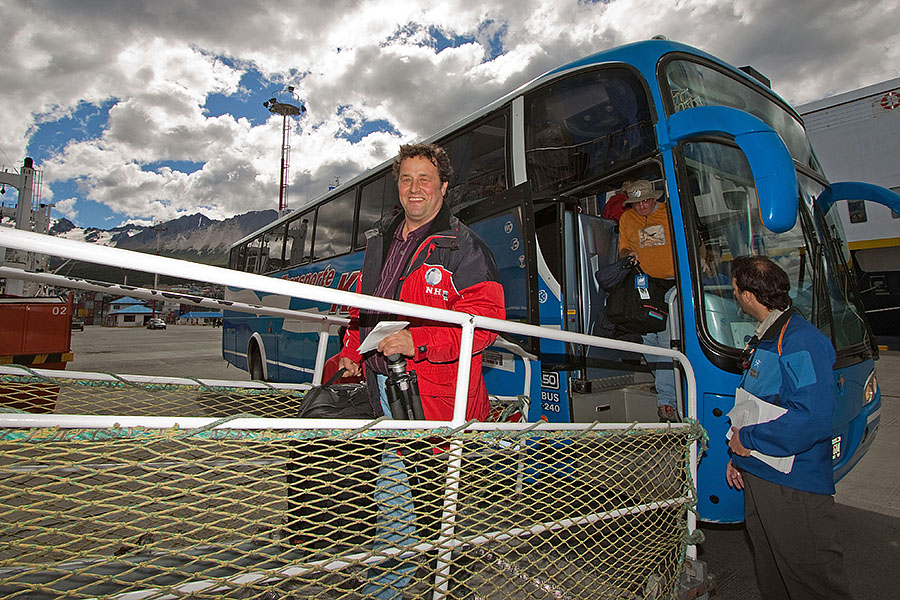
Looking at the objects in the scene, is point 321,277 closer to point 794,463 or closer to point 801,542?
point 794,463

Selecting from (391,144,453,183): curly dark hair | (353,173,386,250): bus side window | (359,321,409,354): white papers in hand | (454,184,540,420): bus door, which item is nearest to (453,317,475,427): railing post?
(359,321,409,354): white papers in hand

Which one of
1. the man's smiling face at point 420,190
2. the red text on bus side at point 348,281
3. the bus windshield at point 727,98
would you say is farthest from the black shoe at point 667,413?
the red text on bus side at point 348,281

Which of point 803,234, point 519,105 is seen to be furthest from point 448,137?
point 803,234

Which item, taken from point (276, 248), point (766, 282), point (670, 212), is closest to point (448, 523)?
point (766, 282)

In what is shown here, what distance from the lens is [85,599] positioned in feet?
4.24

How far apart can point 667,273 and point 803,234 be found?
97 centimetres

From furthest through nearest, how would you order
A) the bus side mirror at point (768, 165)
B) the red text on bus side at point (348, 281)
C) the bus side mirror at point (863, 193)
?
1. the red text on bus side at point (348, 281)
2. the bus side mirror at point (863, 193)
3. the bus side mirror at point (768, 165)

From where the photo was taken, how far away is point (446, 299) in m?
2.19

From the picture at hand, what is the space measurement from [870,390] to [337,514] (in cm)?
402

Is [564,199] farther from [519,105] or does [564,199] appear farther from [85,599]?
[85,599]

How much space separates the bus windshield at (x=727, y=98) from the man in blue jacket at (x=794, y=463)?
5.07 feet

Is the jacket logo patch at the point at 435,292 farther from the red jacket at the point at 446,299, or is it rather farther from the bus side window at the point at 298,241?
the bus side window at the point at 298,241

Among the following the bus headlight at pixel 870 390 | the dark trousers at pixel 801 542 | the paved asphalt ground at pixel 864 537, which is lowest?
the paved asphalt ground at pixel 864 537

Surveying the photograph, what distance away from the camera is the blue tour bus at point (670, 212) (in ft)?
9.39
